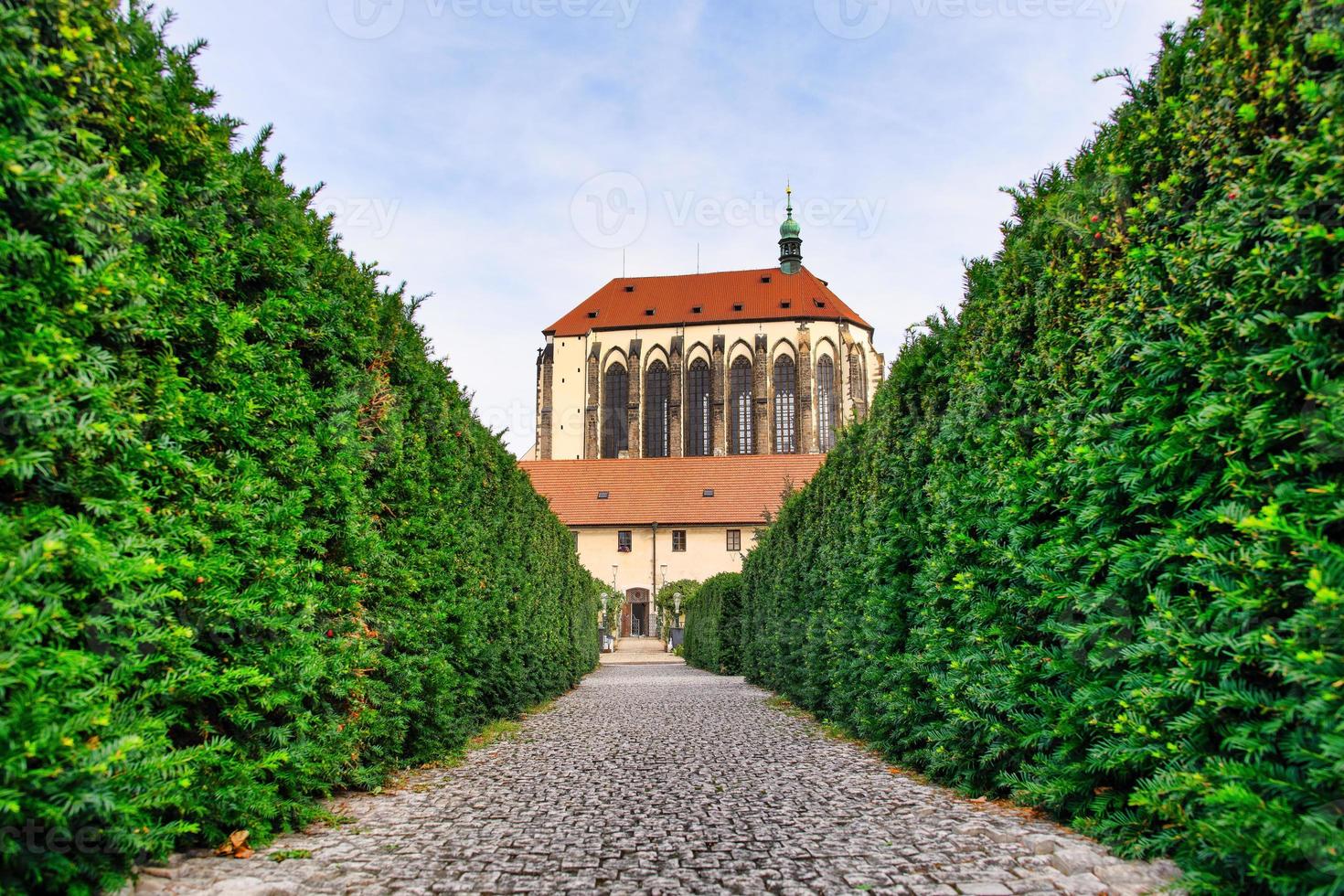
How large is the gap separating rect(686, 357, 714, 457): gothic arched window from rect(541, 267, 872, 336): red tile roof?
3967mm

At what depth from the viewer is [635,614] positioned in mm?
42281

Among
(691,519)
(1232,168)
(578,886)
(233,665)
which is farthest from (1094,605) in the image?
(691,519)

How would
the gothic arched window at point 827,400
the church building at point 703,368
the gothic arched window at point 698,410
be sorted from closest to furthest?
the gothic arched window at point 827,400 < the church building at point 703,368 < the gothic arched window at point 698,410

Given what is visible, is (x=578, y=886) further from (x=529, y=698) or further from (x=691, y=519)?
(x=691, y=519)

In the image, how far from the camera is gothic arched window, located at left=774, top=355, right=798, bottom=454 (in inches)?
2323

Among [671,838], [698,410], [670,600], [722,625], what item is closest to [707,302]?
[698,410]

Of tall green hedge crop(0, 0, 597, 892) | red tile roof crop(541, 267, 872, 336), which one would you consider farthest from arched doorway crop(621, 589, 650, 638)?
tall green hedge crop(0, 0, 597, 892)

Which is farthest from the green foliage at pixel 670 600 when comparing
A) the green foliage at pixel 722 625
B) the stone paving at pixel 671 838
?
the stone paving at pixel 671 838

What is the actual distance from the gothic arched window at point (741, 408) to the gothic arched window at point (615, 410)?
7.54m

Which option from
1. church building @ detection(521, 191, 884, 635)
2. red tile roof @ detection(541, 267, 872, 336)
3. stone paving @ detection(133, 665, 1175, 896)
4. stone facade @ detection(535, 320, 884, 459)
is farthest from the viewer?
red tile roof @ detection(541, 267, 872, 336)

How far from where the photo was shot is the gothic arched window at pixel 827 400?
59.2 metres

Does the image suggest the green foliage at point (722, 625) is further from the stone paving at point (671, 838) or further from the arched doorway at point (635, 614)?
the arched doorway at point (635, 614)

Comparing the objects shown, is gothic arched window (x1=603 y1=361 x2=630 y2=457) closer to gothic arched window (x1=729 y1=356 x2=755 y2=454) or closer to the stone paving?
gothic arched window (x1=729 y1=356 x2=755 y2=454)

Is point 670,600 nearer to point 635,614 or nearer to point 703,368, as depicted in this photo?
point 635,614
